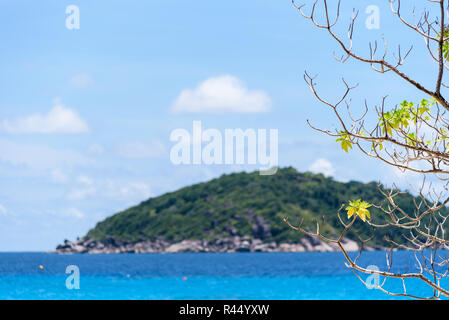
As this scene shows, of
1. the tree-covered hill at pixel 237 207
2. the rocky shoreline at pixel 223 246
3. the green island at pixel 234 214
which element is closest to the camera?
the tree-covered hill at pixel 237 207

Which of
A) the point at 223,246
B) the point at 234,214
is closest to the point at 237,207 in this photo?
the point at 234,214

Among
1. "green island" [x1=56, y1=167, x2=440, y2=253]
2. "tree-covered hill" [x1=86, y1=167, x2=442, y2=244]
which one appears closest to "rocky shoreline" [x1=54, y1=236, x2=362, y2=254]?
"green island" [x1=56, y1=167, x2=440, y2=253]

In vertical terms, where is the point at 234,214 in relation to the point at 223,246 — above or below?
above

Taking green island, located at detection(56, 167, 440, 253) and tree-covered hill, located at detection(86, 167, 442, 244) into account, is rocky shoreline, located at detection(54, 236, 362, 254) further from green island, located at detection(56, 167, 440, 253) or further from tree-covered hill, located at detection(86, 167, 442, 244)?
tree-covered hill, located at detection(86, 167, 442, 244)

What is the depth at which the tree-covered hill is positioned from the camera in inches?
4158

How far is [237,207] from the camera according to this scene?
11169 cm

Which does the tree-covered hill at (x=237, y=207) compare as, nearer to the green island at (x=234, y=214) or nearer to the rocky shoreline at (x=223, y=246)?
the green island at (x=234, y=214)

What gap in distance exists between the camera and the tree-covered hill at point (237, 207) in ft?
347

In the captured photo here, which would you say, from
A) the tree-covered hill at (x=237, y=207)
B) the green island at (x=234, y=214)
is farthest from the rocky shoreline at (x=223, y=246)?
the tree-covered hill at (x=237, y=207)

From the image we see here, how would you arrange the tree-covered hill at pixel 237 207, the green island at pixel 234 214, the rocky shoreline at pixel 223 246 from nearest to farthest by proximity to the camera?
the tree-covered hill at pixel 237 207, the green island at pixel 234 214, the rocky shoreline at pixel 223 246

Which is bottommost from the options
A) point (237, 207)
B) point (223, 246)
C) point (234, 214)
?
point (223, 246)

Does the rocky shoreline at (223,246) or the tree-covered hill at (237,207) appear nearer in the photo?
the tree-covered hill at (237,207)

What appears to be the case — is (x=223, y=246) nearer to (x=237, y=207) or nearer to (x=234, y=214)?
(x=234, y=214)
